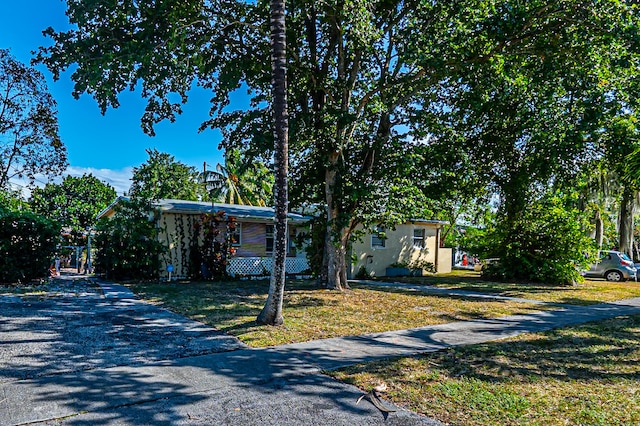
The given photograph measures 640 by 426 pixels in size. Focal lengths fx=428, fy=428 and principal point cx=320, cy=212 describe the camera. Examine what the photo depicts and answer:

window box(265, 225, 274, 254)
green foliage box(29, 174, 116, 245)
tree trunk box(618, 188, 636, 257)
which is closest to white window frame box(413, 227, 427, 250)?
window box(265, 225, 274, 254)

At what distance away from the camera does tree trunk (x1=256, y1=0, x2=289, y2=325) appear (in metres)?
7.81

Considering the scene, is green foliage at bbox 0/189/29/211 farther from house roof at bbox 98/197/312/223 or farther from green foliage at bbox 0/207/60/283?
green foliage at bbox 0/207/60/283

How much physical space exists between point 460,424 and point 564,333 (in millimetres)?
5269

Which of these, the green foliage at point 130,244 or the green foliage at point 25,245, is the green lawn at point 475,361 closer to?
the green foliage at point 130,244

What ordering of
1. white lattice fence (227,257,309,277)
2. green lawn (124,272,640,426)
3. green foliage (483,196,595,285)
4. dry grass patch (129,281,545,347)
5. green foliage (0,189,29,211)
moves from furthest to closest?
white lattice fence (227,257,309,277), green foliage (0,189,29,211), green foliage (483,196,595,285), dry grass patch (129,281,545,347), green lawn (124,272,640,426)

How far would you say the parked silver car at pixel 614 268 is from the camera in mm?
20969

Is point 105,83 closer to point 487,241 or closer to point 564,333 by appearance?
point 564,333

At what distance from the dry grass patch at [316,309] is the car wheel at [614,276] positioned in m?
13.2

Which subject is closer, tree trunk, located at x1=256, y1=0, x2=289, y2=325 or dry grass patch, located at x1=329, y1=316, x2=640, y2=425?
dry grass patch, located at x1=329, y1=316, x2=640, y2=425

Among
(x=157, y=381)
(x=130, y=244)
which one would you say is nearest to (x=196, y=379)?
(x=157, y=381)

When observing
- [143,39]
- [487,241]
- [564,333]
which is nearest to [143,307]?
[143,39]

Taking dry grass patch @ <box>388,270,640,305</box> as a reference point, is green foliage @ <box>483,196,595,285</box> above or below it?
above

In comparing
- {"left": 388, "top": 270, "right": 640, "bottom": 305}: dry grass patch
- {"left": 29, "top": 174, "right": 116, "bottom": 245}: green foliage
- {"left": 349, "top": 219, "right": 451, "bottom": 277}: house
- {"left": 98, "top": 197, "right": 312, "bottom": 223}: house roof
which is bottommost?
{"left": 388, "top": 270, "right": 640, "bottom": 305}: dry grass patch

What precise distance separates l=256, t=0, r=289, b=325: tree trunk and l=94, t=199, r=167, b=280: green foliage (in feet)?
30.3
